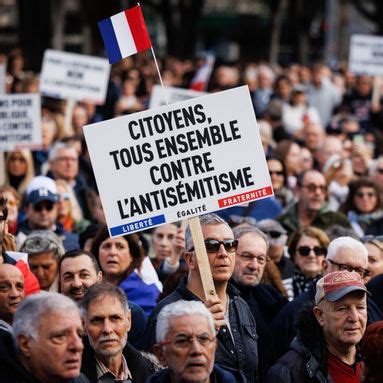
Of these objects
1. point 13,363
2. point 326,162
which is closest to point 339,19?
point 326,162

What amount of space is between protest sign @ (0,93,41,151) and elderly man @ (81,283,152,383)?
632 centimetres

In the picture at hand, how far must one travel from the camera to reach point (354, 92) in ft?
79.0

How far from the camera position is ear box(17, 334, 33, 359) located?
605 cm

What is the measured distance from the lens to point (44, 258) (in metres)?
9.30

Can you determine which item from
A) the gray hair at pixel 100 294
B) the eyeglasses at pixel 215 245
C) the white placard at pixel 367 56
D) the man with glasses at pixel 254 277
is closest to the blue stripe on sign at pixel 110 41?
the eyeglasses at pixel 215 245

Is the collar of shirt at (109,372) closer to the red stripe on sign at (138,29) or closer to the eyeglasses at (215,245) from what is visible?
the eyeglasses at (215,245)

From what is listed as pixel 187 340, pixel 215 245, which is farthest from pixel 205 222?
pixel 187 340

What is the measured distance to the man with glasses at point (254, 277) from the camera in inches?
349

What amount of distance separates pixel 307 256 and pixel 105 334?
317 centimetres

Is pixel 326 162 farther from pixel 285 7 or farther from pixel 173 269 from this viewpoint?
pixel 285 7

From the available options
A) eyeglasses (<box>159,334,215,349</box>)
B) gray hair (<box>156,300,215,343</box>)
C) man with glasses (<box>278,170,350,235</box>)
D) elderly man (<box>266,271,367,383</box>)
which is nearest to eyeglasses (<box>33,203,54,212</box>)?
man with glasses (<box>278,170,350,235</box>)

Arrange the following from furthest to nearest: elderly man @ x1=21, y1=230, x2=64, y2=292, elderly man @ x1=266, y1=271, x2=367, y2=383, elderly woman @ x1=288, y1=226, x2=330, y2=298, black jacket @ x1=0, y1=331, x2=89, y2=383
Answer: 1. elderly woman @ x1=288, y1=226, x2=330, y2=298
2. elderly man @ x1=21, y1=230, x2=64, y2=292
3. elderly man @ x1=266, y1=271, x2=367, y2=383
4. black jacket @ x1=0, y1=331, x2=89, y2=383

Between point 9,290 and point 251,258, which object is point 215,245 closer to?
point 9,290

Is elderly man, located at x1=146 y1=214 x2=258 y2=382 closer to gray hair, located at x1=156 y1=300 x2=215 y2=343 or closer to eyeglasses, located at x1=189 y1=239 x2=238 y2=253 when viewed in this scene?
eyeglasses, located at x1=189 y1=239 x2=238 y2=253
